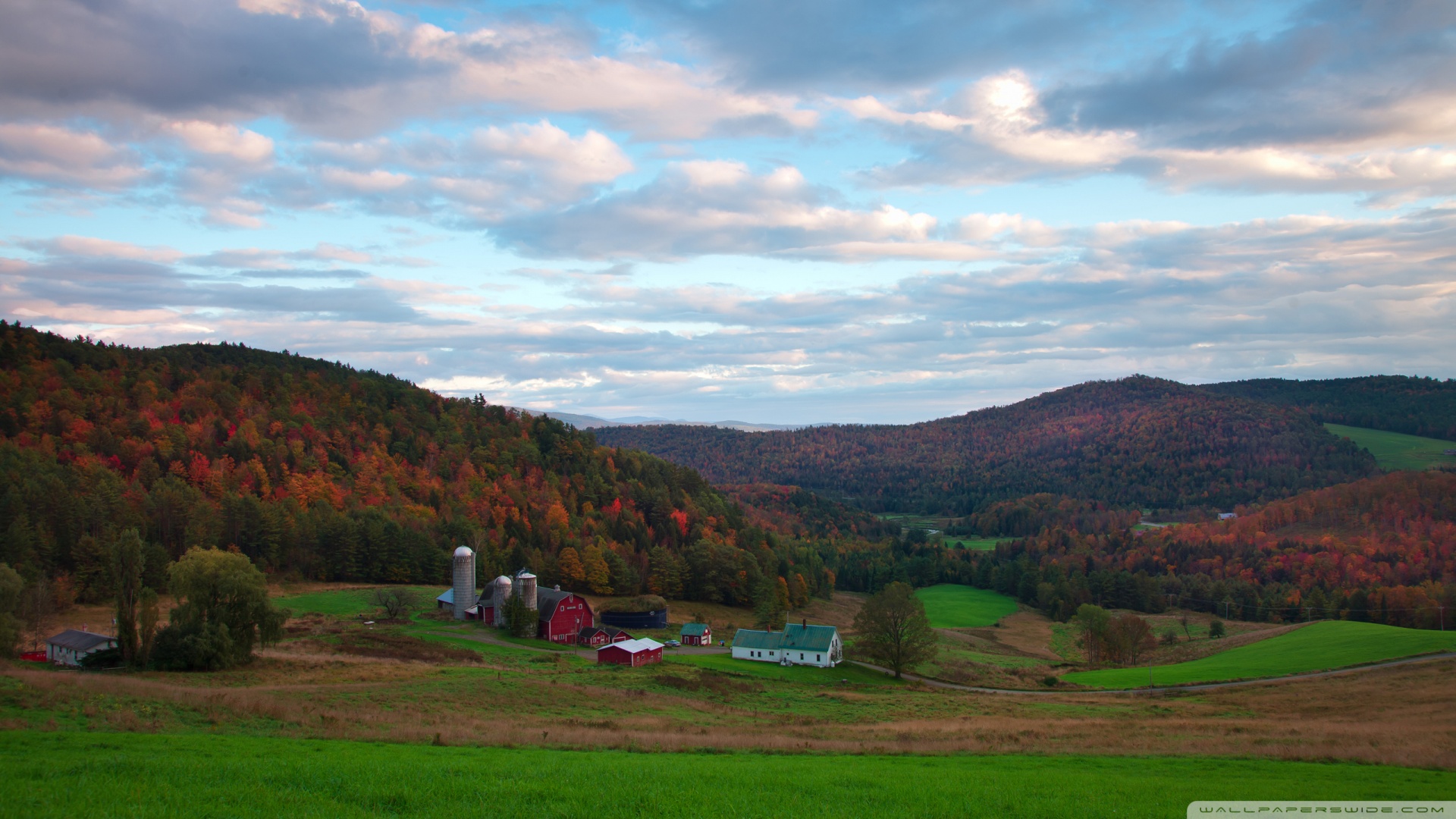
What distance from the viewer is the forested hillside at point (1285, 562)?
8950cm

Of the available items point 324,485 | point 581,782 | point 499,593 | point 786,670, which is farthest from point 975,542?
point 581,782

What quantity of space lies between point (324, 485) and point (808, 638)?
2485 inches

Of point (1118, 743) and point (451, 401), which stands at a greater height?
point (451, 401)

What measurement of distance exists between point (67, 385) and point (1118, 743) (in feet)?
395

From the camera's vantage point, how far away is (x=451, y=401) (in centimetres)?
12912

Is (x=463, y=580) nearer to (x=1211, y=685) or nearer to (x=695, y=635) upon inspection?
(x=695, y=635)

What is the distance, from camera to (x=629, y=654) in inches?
1975

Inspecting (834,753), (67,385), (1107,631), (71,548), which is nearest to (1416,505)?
(1107,631)

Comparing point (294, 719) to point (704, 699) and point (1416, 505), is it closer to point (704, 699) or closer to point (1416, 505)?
point (704, 699)

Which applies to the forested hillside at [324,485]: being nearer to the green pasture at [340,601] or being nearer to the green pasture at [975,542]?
the green pasture at [340,601]

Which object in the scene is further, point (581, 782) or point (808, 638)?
point (808, 638)

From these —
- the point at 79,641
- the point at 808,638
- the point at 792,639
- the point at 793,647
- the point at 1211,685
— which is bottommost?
the point at 793,647

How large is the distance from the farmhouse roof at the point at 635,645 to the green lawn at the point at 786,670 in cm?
143

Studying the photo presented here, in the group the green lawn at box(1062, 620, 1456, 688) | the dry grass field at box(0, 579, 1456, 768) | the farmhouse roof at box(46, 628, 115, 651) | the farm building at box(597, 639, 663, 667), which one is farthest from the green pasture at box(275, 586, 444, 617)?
the green lawn at box(1062, 620, 1456, 688)
